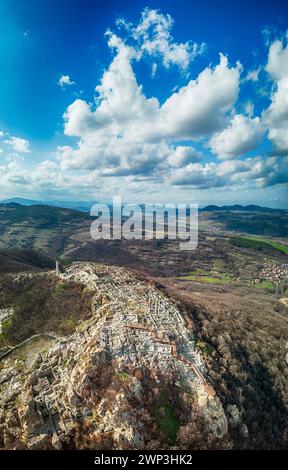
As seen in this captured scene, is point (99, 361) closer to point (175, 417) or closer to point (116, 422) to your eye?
point (116, 422)

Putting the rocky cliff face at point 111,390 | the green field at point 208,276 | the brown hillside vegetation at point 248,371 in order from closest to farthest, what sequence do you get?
the rocky cliff face at point 111,390 < the brown hillside vegetation at point 248,371 < the green field at point 208,276

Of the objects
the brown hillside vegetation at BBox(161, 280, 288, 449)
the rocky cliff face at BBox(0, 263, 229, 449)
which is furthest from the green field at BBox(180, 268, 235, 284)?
the rocky cliff face at BBox(0, 263, 229, 449)

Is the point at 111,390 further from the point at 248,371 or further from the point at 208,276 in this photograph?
the point at 208,276

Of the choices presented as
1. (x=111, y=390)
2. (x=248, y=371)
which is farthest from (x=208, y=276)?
(x=111, y=390)

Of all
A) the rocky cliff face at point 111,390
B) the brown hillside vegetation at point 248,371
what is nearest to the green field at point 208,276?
the brown hillside vegetation at point 248,371

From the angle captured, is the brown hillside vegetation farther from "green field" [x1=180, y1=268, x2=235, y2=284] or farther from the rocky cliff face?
"green field" [x1=180, y1=268, x2=235, y2=284]

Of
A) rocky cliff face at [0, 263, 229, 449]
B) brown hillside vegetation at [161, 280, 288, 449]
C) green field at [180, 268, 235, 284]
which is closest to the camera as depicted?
rocky cliff face at [0, 263, 229, 449]

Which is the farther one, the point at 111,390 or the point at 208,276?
the point at 208,276

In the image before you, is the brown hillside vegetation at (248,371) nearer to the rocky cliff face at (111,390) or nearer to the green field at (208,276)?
the rocky cliff face at (111,390)
